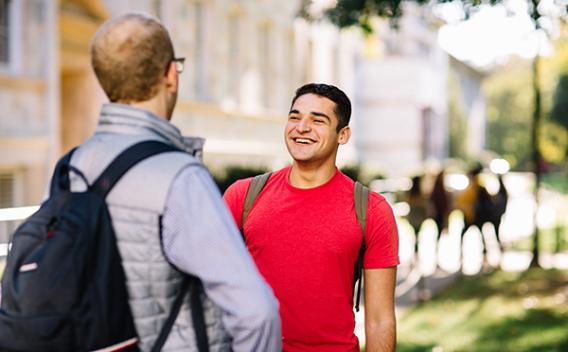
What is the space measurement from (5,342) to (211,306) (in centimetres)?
55

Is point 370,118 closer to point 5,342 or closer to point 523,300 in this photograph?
point 523,300

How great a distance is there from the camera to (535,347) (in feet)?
28.3

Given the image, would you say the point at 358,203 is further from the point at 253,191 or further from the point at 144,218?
the point at 144,218

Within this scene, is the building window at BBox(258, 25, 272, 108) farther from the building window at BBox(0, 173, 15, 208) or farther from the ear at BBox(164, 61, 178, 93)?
the ear at BBox(164, 61, 178, 93)

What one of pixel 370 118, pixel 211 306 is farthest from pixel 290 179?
pixel 370 118

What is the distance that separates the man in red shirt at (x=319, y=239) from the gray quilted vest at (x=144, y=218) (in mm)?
922

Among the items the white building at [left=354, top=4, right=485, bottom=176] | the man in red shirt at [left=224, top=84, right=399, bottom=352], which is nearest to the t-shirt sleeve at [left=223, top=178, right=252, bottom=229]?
the man in red shirt at [left=224, top=84, right=399, bottom=352]

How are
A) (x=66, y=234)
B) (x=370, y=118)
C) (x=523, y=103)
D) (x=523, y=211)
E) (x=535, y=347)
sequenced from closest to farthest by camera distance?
1. (x=66, y=234)
2. (x=535, y=347)
3. (x=523, y=211)
4. (x=370, y=118)
5. (x=523, y=103)

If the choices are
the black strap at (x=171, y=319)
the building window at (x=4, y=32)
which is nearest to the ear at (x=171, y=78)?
the black strap at (x=171, y=319)

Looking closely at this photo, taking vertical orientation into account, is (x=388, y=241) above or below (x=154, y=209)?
below

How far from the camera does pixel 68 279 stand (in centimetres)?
217

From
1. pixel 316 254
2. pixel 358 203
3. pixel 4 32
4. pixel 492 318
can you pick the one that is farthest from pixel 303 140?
pixel 4 32

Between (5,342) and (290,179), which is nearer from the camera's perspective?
(5,342)

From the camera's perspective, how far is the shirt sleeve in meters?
2.26
